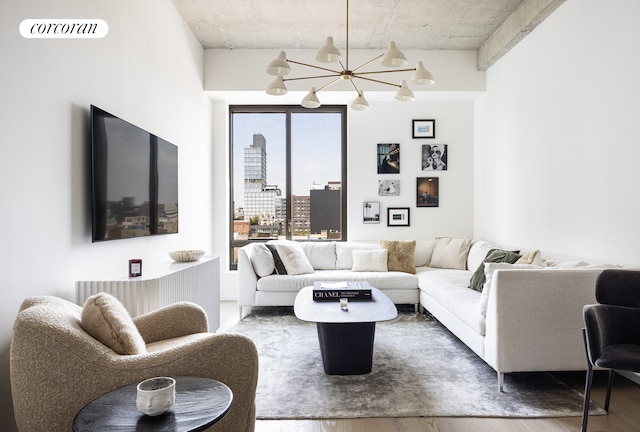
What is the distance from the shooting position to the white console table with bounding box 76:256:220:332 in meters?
2.35

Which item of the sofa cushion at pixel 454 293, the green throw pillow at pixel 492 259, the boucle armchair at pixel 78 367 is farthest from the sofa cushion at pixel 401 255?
the boucle armchair at pixel 78 367

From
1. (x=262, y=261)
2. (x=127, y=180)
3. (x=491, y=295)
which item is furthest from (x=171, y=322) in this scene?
(x=262, y=261)

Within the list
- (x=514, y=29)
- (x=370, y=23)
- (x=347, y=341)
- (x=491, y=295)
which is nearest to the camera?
(x=491, y=295)

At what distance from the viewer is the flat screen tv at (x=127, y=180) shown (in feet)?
8.07

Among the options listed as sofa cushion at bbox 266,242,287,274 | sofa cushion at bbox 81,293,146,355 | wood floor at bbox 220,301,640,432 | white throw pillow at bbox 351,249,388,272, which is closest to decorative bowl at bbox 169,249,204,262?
sofa cushion at bbox 266,242,287,274

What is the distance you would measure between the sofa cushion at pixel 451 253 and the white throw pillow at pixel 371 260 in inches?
29.1

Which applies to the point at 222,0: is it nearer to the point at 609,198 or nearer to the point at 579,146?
the point at 579,146

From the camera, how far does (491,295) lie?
2.56 meters

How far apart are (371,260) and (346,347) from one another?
2.14m

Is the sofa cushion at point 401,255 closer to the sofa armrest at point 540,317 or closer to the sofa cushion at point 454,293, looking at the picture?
the sofa cushion at point 454,293

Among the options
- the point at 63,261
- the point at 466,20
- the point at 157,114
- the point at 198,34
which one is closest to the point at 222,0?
the point at 198,34

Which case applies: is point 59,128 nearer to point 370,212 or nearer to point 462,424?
point 462,424

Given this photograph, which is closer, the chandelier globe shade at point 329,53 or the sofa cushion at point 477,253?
the chandelier globe shade at point 329,53

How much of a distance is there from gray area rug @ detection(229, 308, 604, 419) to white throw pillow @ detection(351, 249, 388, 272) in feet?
4.22
